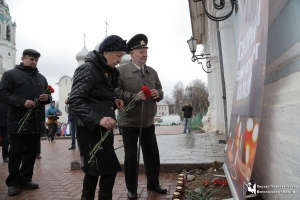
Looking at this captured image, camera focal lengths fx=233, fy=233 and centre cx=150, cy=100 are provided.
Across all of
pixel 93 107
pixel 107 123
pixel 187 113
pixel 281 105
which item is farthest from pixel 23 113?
pixel 187 113

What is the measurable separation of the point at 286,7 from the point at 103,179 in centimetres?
198

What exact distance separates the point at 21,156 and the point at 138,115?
1.84 meters

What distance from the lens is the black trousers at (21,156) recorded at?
3168mm

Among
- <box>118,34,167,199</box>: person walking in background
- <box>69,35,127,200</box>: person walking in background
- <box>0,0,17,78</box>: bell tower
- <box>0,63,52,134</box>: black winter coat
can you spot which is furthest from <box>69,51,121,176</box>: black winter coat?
<box>0,0,17,78</box>: bell tower

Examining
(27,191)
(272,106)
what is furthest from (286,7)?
(27,191)

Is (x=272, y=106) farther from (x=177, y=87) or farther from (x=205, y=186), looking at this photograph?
(x=177, y=87)

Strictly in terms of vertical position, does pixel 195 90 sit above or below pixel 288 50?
above

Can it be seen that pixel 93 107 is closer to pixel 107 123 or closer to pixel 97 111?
pixel 97 111

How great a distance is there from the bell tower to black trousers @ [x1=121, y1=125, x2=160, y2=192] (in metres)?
66.2

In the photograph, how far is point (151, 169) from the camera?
3053 millimetres

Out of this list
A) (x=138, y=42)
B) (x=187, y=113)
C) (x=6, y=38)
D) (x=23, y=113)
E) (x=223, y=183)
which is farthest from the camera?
(x=6, y=38)

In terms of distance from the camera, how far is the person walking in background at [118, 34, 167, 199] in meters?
2.88

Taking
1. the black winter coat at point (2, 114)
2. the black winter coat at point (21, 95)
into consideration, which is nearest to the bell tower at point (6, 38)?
the black winter coat at point (2, 114)

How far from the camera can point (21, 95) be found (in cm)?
334
